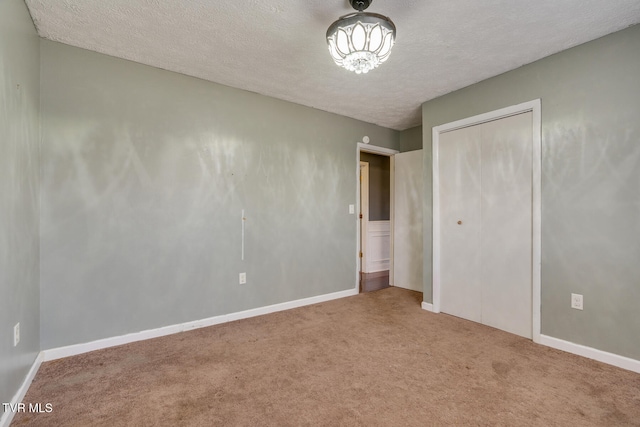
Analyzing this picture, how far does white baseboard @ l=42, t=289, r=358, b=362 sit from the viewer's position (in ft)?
7.39

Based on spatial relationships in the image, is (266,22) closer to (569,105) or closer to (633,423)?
(569,105)

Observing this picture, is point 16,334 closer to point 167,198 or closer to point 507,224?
point 167,198

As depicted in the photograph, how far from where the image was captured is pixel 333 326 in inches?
114

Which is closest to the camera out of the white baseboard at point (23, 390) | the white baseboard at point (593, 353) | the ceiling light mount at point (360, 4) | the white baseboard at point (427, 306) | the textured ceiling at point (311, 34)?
the white baseboard at point (23, 390)

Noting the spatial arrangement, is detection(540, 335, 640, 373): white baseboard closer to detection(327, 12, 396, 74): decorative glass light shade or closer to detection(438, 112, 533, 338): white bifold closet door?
detection(438, 112, 533, 338): white bifold closet door

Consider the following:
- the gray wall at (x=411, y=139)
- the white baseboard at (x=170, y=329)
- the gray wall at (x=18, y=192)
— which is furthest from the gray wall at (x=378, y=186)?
the gray wall at (x=18, y=192)

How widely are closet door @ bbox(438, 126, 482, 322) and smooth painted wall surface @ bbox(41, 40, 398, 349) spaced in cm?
135

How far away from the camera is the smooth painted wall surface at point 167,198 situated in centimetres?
228

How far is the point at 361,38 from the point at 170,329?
2.77 metres

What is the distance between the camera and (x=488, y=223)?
9.53 ft

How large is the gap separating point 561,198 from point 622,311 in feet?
2.91

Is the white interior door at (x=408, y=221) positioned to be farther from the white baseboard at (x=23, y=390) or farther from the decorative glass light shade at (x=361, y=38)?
the white baseboard at (x=23, y=390)

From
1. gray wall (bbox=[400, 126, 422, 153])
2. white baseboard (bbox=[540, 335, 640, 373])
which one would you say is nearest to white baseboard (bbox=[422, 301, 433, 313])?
white baseboard (bbox=[540, 335, 640, 373])

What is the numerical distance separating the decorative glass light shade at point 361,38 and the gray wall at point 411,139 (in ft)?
9.20
